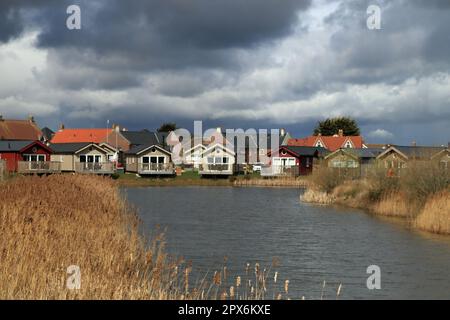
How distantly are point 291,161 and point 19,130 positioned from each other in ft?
140

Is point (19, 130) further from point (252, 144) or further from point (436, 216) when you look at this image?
point (436, 216)

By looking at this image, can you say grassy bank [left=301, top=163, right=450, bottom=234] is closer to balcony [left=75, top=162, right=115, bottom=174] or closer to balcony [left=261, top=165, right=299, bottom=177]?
balcony [left=261, top=165, right=299, bottom=177]

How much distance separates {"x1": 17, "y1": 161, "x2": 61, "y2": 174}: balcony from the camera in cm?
6922

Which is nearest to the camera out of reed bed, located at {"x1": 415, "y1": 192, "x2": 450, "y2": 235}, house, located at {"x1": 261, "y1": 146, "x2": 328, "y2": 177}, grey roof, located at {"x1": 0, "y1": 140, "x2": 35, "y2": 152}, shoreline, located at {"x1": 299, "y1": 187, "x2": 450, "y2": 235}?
reed bed, located at {"x1": 415, "y1": 192, "x2": 450, "y2": 235}

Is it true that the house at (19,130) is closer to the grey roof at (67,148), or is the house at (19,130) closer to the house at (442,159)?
the grey roof at (67,148)

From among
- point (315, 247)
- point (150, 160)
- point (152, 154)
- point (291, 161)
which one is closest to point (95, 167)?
point (150, 160)

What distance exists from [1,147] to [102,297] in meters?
64.9

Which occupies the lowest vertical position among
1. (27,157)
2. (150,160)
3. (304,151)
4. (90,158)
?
(150,160)

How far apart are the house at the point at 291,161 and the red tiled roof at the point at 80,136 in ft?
111

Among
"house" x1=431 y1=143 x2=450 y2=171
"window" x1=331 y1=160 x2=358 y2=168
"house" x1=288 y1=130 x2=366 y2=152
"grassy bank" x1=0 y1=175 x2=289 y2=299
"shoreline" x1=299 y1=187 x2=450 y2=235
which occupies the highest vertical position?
"house" x1=288 y1=130 x2=366 y2=152

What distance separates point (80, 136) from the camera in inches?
4190

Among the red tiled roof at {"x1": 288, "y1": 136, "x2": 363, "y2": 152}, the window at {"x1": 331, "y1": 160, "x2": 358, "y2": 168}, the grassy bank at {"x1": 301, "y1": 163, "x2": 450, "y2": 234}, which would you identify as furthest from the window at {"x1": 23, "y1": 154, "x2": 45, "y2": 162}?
the red tiled roof at {"x1": 288, "y1": 136, "x2": 363, "y2": 152}

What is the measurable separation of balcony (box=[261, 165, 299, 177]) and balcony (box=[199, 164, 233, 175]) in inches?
175
